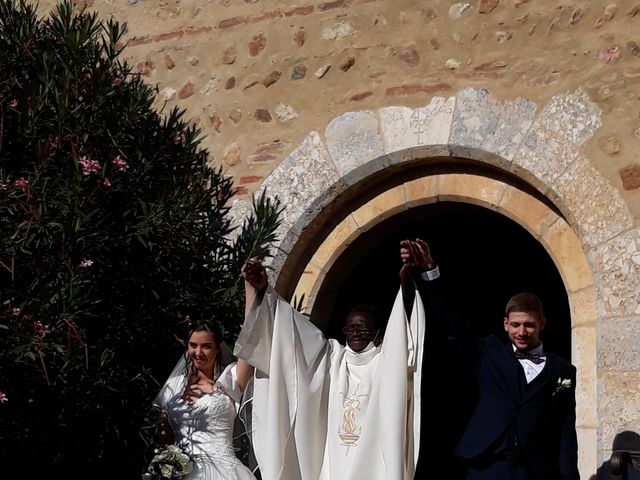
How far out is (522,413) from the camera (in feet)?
15.9

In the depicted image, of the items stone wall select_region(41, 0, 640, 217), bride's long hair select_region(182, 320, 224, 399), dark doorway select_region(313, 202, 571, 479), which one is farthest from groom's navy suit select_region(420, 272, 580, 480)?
dark doorway select_region(313, 202, 571, 479)

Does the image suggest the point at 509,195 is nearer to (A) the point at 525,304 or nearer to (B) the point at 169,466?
(A) the point at 525,304

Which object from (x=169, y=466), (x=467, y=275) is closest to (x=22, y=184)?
(x=169, y=466)

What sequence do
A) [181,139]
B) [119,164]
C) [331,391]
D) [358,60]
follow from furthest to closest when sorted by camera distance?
1. [181,139]
2. [358,60]
3. [119,164]
4. [331,391]

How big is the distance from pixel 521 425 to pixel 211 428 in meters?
1.50

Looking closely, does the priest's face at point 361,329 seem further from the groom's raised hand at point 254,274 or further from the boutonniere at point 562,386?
the boutonniere at point 562,386

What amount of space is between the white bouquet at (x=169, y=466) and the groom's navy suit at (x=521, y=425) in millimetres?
1263

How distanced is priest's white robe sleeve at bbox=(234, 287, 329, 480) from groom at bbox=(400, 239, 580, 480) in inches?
27.9

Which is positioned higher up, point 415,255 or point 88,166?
point 88,166

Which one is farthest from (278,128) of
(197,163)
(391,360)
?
(391,360)

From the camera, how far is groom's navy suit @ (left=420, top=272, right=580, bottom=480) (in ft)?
15.9

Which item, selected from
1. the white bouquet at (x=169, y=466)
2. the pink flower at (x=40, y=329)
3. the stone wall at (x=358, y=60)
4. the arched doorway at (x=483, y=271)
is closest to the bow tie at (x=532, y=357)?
the stone wall at (x=358, y=60)

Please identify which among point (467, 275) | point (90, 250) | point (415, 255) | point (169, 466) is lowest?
point (169, 466)

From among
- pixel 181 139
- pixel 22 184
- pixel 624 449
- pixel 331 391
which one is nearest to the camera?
pixel 624 449
